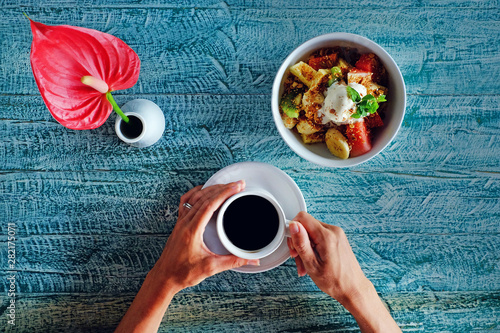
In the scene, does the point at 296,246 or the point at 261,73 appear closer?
the point at 296,246

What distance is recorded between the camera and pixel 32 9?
1.02 metres

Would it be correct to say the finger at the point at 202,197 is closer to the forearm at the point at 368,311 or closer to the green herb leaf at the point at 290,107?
the green herb leaf at the point at 290,107

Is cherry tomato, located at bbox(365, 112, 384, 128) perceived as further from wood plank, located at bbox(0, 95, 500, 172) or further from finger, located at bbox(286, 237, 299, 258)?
finger, located at bbox(286, 237, 299, 258)

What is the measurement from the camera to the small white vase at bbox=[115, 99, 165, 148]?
35.4 inches

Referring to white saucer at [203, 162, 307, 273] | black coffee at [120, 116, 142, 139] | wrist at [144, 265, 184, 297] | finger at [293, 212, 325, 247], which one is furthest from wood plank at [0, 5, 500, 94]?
wrist at [144, 265, 184, 297]

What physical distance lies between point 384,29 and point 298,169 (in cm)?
44

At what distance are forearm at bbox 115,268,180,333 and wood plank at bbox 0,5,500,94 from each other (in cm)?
51

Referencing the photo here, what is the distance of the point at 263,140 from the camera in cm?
100

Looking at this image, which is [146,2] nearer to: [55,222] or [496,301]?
[55,222]

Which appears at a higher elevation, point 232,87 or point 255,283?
point 232,87

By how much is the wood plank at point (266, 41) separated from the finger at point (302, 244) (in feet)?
1.32

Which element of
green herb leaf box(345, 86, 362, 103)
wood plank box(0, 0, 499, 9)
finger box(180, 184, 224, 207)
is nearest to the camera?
green herb leaf box(345, 86, 362, 103)

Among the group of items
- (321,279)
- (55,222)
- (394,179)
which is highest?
(394,179)

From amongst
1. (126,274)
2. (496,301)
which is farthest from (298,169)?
(496,301)
